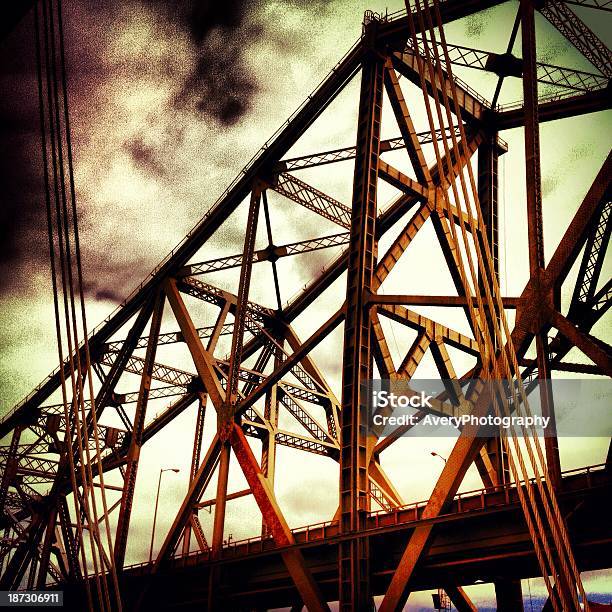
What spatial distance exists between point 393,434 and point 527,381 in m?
4.88

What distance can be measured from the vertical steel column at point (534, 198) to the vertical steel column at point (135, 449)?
Answer: 2034 cm

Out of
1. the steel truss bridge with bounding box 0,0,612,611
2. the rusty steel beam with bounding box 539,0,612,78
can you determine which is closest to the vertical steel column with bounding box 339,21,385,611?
the steel truss bridge with bounding box 0,0,612,611

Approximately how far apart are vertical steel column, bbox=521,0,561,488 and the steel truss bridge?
0.18ft

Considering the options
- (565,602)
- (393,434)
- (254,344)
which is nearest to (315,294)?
(254,344)

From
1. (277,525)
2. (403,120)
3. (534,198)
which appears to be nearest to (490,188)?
(403,120)

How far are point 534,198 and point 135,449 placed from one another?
891 inches

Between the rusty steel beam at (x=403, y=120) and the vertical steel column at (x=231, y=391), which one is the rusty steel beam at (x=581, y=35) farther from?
the vertical steel column at (x=231, y=391)

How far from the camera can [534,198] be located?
1962 cm

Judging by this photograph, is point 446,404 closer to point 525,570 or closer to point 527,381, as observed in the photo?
point 527,381

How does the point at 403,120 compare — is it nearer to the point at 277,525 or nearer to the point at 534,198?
the point at 534,198

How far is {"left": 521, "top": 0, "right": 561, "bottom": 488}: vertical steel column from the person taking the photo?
18.5 m

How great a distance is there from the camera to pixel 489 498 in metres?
19.3

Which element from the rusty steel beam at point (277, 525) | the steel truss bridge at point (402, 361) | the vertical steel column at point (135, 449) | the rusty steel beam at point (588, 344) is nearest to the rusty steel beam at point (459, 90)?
the steel truss bridge at point (402, 361)

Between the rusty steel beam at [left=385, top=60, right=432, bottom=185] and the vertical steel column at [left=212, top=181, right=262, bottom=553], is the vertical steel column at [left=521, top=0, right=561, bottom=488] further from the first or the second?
the vertical steel column at [left=212, top=181, right=262, bottom=553]
